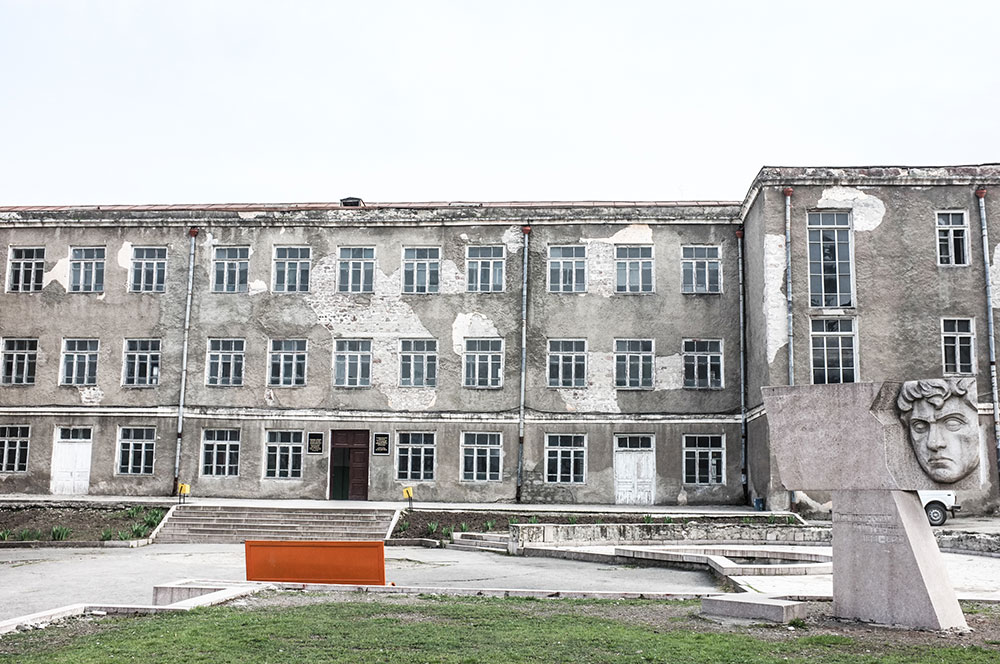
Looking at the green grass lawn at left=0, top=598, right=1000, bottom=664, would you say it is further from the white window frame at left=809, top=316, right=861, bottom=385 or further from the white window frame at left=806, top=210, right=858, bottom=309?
the white window frame at left=806, top=210, right=858, bottom=309

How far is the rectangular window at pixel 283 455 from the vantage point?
30125mm

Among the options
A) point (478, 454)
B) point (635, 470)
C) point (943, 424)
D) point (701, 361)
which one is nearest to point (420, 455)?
point (478, 454)

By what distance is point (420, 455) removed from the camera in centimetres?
2995

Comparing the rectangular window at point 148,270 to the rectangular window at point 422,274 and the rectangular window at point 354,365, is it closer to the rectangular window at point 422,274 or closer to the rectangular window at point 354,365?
the rectangular window at point 354,365

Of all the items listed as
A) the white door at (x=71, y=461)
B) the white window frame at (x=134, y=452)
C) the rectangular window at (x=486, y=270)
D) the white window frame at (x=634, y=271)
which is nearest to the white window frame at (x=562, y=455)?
the white window frame at (x=634, y=271)

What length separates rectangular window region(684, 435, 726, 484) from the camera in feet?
95.4

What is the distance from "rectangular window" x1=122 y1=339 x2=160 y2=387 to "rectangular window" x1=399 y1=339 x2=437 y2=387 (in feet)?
24.5

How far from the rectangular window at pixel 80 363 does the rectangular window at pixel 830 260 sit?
2105 centimetres

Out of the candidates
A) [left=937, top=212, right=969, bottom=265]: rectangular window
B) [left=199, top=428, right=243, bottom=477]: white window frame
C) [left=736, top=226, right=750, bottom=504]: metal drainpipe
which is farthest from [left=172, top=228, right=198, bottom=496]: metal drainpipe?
[left=937, top=212, right=969, bottom=265]: rectangular window

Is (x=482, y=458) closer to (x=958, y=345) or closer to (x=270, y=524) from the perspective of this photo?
(x=270, y=524)

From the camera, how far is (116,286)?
31500 mm

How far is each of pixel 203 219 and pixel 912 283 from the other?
20.6 meters

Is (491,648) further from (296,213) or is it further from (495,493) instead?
(296,213)

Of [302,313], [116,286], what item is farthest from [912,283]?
[116,286]
